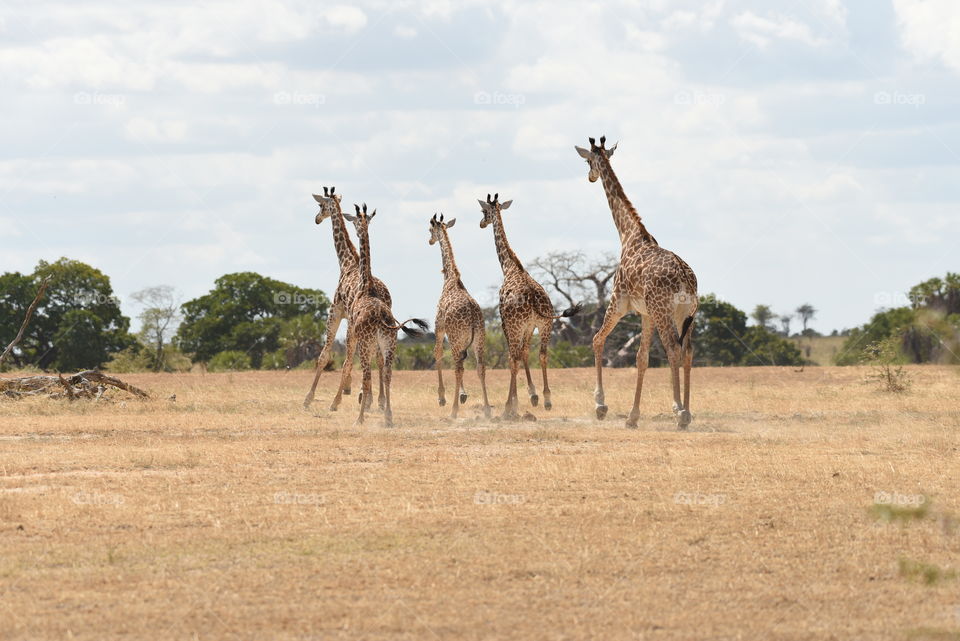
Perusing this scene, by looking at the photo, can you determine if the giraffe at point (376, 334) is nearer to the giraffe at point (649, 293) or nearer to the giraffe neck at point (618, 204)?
the giraffe at point (649, 293)

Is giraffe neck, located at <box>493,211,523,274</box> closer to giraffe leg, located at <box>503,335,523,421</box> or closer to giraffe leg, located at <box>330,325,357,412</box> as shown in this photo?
giraffe leg, located at <box>503,335,523,421</box>

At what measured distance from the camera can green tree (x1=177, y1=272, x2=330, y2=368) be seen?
46.7 metres

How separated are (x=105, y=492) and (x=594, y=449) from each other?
231 inches

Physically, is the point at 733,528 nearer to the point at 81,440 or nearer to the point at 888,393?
the point at 81,440

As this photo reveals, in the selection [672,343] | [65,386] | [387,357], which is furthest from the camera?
[65,386]

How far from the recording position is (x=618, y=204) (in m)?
19.3

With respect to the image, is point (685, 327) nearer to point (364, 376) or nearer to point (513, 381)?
point (513, 381)

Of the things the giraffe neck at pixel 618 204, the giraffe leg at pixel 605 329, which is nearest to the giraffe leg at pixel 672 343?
the giraffe leg at pixel 605 329

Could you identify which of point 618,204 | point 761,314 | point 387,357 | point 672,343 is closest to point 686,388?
point 672,343

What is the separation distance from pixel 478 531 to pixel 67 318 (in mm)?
35160

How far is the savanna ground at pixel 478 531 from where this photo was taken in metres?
7.36

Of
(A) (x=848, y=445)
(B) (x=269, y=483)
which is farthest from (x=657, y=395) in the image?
(B) (x=269, y=483)

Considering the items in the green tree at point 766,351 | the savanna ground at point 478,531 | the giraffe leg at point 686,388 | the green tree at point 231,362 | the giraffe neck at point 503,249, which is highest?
the giraffe neck at point 503,249

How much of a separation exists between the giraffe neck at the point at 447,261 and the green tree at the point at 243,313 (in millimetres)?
24644
